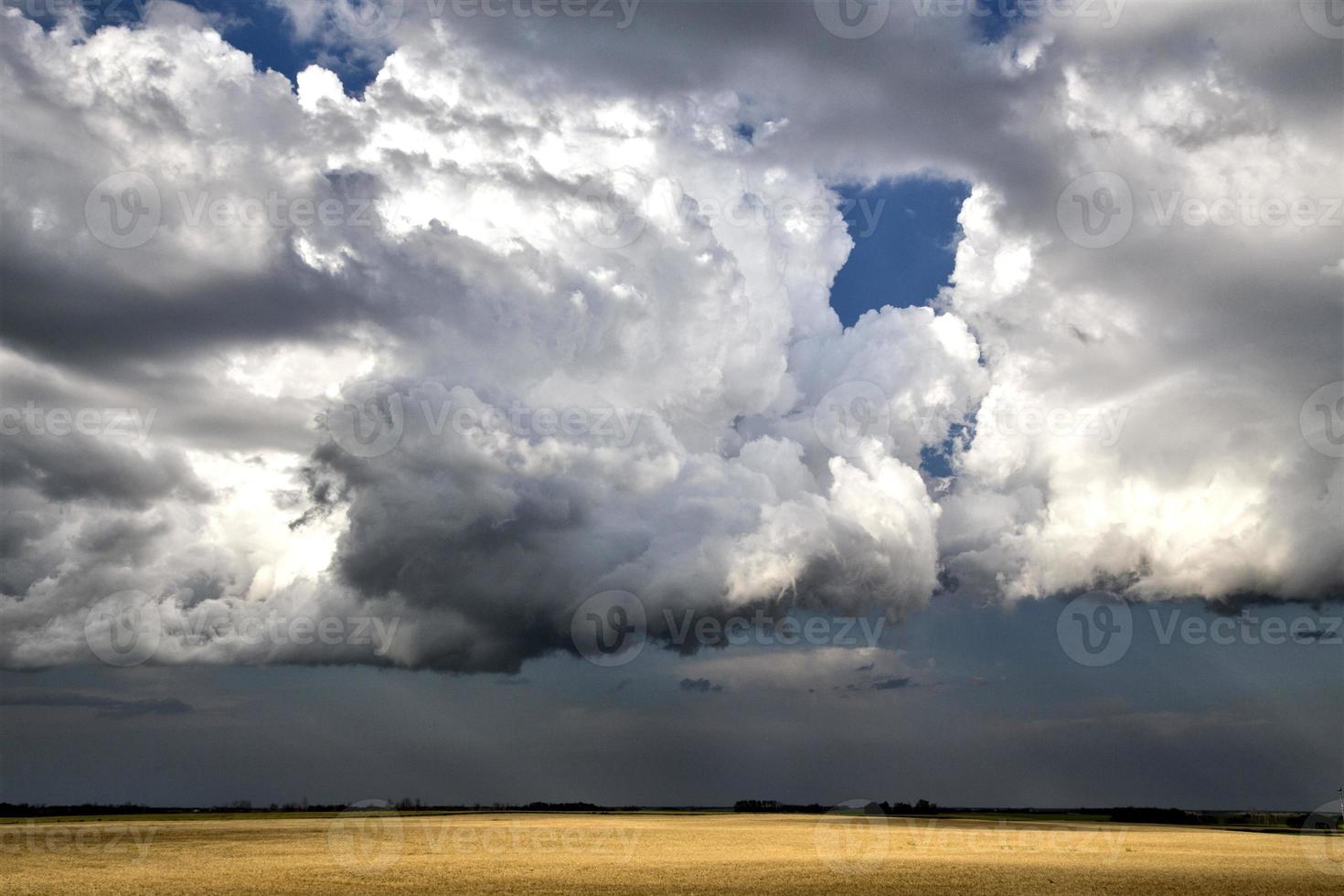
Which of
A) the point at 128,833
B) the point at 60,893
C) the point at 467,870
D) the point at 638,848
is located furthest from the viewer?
the point at 128,833

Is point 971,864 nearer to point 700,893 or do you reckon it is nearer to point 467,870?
point 700,893

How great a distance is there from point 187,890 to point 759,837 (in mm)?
86362

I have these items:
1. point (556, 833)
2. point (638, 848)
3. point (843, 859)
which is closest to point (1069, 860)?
point (843, 859)

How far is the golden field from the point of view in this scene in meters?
64.4

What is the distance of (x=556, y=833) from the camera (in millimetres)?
130500

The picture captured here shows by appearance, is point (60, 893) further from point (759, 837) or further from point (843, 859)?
point (759, 837)

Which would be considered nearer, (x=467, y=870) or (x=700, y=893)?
(x=700, y=893)

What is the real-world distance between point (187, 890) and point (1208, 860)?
304 ft

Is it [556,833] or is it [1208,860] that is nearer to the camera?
[1208,860]

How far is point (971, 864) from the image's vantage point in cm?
8531

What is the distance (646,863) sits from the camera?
8431 centimetres

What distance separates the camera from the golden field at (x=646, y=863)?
211 ft

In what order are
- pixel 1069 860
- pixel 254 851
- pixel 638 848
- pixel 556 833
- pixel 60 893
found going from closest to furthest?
pixel 60 893
pixel 1069 860
pixel 254 851
pixel 638 848
pixel 556 833

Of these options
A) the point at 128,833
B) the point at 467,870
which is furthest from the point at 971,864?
the point at 128,833
